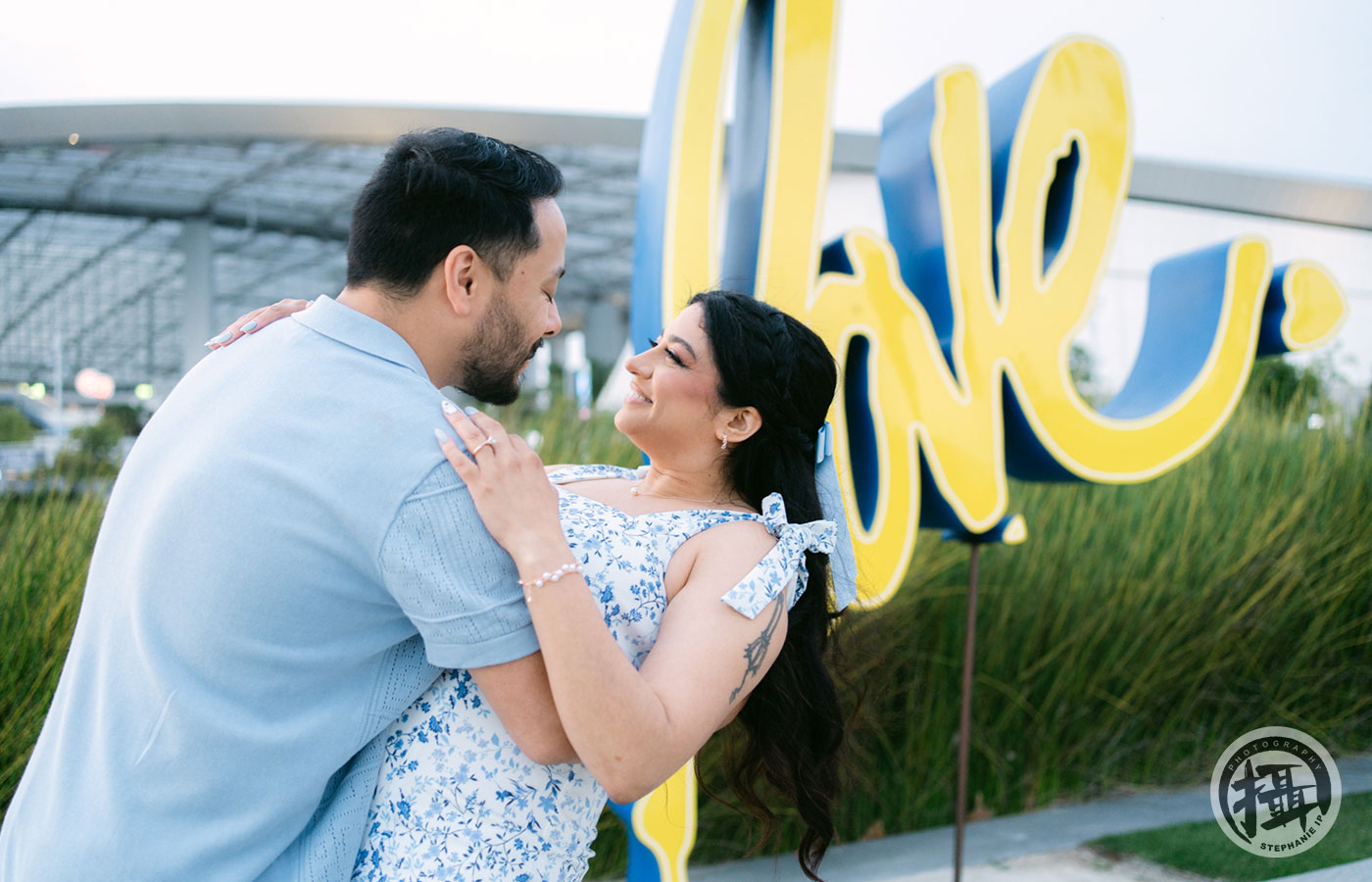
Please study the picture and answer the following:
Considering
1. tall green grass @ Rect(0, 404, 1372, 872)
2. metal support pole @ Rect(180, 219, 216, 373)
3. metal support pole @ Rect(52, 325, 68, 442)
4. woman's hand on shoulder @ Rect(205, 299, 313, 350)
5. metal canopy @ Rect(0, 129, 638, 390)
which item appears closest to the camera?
woman's hand on shoulder @ Rect(205, 299, 313, 350)

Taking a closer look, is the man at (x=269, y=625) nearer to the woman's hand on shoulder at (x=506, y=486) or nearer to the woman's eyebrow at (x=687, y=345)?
the woman's hand on shoulder at (x=506, y=486)

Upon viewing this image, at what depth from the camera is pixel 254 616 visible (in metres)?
1.20

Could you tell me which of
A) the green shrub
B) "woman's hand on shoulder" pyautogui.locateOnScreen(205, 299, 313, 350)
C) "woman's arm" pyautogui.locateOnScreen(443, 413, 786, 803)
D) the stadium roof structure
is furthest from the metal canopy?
"woman's arm" pyautogui.locateOnScreen(443, 413, 786, 803)

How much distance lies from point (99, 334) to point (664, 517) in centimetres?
2365

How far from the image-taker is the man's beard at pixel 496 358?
1.47 meters

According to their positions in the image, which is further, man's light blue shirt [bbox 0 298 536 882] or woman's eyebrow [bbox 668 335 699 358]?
woman's eyebrow [bbox 668 335 699 358]

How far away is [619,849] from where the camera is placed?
163 inches

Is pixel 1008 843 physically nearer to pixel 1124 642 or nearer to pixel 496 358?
pixel 1124 642

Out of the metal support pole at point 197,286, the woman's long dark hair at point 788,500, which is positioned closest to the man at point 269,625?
the woman's long dark hair at point 788,500

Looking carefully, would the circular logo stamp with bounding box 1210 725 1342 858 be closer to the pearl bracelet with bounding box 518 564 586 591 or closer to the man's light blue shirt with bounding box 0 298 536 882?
the pearl bracelet with bounding box 518 564 586 591

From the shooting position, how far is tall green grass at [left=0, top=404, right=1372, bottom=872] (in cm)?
483

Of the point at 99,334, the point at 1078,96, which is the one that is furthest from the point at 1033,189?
the point at 99,334

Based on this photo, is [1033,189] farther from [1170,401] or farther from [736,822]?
[736,822]

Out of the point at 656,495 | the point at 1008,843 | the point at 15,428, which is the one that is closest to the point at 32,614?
the point at 656,495
